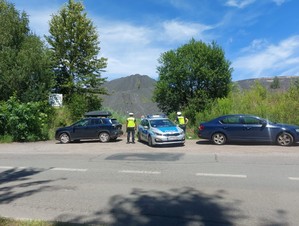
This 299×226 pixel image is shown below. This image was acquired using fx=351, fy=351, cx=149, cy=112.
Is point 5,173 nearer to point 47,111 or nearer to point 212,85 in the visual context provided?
point 47,111

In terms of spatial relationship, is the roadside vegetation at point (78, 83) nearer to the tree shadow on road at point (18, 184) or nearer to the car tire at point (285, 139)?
the car tire at point (285, 139)

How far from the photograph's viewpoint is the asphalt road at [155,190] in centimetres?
603

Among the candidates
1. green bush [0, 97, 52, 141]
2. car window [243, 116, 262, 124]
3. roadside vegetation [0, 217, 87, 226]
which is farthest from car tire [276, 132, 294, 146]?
green bush [0, 97, 52, 141]

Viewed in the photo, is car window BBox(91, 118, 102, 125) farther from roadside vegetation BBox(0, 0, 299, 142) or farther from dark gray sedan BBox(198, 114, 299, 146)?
dark gray sedan BBox(198, 114, 299, 146)

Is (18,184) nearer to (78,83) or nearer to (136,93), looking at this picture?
(78,83)

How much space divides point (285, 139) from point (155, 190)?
10.9m

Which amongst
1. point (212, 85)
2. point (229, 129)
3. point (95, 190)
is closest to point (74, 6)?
point (212, 85)

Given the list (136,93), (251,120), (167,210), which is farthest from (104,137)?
(136,93)

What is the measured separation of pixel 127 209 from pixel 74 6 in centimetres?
3035

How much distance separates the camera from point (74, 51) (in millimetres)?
33000

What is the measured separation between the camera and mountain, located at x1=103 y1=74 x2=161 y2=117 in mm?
39906

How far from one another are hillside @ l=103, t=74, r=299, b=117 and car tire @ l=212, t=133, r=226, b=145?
18.4m

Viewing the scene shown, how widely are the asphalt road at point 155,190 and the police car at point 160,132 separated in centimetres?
399

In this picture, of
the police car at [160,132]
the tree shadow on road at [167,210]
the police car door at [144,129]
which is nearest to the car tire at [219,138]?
the police car at [160,132]
